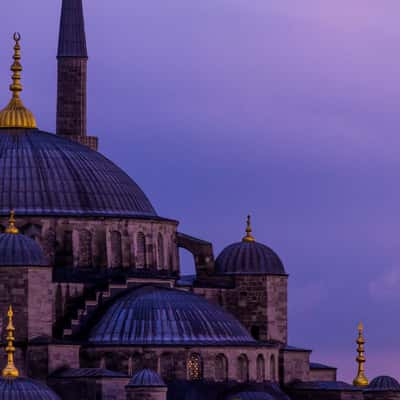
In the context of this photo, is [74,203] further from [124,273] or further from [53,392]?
[53,392]

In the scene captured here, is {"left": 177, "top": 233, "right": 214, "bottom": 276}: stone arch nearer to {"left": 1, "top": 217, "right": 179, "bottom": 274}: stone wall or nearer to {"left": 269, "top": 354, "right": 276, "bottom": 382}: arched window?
{"left": 1, "top": 217, "right": 179, "bottom": 274}: stone wall

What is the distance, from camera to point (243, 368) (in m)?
130

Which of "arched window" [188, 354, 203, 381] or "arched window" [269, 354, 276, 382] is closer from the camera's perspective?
"arched window" [188, 354, 203, 381]

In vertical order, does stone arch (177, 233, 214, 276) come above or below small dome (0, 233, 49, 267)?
above

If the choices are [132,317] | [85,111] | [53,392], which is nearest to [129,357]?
[132,317]

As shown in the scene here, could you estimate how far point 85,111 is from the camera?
14912 cm

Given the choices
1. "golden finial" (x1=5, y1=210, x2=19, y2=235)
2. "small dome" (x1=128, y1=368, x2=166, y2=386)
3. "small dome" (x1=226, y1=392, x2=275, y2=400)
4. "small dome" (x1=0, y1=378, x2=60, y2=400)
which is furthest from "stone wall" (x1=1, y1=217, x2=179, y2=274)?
"small dome" (x1=0, y1=378, x2=60, y2=400)

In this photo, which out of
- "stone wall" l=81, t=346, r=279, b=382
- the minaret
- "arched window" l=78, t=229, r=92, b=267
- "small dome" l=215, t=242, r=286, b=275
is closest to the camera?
"stone wall" l=81, t=346, r=279, b=382

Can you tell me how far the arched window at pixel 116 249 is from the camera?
441 ft

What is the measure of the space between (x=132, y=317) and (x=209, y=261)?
1242cm

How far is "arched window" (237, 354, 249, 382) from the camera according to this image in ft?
427

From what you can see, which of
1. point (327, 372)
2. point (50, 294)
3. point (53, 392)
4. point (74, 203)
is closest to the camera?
point (53, 392)

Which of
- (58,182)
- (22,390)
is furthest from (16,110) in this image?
(22,390)

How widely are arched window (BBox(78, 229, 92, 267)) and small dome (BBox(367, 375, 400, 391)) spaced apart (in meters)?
14.6
